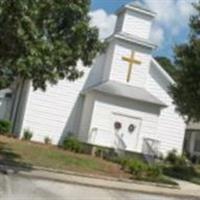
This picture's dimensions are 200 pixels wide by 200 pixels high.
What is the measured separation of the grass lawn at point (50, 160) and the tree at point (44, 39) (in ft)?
13.6

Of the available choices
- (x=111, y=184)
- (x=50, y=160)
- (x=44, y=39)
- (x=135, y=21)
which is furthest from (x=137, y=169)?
(x=135, y=21)

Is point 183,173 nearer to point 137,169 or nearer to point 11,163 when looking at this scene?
point 137,169

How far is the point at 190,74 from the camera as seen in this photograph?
28.3 metres

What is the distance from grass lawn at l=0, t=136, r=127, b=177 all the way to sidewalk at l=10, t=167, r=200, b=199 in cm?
143

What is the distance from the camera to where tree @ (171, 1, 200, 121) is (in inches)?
1105

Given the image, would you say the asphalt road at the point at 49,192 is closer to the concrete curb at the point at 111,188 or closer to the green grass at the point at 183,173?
the concrete curb at the point at 111,188

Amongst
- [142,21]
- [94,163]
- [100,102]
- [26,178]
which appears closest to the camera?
[26,178]

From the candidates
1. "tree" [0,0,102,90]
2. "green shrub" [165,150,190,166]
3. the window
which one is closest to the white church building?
"green shrub" [165,150,190,166]

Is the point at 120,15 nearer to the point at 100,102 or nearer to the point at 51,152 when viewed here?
the point at 100,102

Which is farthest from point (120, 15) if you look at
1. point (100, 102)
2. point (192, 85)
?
point (192, 85)

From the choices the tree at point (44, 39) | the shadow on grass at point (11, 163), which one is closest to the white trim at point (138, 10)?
the shadow on grass at point (11, 163)

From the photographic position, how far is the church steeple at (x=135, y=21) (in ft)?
124

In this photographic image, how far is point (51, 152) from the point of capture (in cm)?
2836

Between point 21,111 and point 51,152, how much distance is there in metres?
9.04
